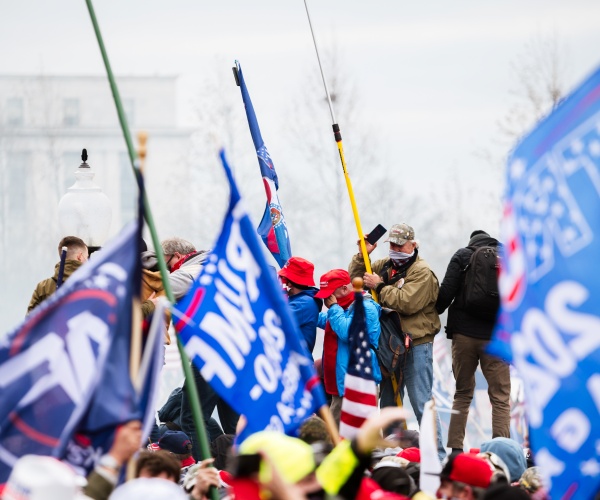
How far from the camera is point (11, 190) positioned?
41.7 metres

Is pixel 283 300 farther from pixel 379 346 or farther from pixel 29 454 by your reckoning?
pixel 379 346

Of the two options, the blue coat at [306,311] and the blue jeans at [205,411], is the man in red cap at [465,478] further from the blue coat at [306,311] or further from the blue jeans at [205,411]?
the blue jeans at [205,411]

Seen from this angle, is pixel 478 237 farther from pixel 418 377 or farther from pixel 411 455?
pixel 411 455

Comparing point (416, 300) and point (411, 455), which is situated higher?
point (416, 300)

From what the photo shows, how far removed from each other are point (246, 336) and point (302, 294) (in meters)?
3.33

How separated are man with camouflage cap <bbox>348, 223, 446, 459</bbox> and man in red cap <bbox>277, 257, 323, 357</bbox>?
534mm

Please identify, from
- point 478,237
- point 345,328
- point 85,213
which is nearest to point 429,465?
point 345,328

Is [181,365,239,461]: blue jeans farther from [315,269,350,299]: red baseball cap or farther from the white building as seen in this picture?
Result: the white building

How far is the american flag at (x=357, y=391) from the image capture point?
6.49m

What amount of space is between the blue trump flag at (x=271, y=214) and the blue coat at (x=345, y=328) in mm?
1139

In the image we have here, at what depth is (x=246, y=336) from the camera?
6.05m

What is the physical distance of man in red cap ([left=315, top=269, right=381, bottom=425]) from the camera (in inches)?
361

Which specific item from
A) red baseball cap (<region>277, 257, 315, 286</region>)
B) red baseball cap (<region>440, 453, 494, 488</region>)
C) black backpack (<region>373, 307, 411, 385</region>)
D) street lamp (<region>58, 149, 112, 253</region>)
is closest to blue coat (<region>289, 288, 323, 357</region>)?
red baseball cap (<region>277, 257, 315, 286</region>)

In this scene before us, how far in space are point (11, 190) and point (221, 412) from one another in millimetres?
33482
